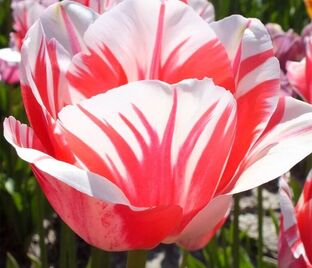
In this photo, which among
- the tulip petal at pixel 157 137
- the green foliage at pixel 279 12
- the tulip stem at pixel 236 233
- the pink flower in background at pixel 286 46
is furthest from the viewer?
the green foliage at pixel 279 12

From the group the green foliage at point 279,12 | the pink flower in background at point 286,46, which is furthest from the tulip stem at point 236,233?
the green foliage at point 279,12

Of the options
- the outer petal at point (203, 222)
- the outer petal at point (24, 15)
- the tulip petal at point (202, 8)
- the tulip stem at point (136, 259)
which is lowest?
the outer petal at point (24, 15)

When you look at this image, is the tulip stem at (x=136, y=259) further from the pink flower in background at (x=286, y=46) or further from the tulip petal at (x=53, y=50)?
the pink flower in background at (x=286, y=46)

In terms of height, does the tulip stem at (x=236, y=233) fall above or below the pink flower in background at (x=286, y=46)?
below

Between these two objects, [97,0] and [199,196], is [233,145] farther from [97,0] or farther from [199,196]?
[97,0]

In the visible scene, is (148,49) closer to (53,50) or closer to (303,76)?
(53,50)

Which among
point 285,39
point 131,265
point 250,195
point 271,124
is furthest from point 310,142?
point 250,195

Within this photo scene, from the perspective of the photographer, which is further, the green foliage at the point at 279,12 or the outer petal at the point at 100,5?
the green foliage at the point at 279,12
